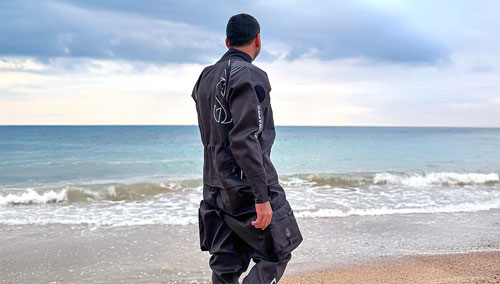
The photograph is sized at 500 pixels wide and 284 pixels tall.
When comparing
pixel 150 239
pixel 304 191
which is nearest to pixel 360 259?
pixel 150 239

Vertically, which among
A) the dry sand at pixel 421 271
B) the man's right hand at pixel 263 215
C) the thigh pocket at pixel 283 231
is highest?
the man's right hand at pixel 263 215

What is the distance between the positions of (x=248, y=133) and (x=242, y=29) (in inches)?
25.4

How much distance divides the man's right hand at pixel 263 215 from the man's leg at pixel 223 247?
29cm

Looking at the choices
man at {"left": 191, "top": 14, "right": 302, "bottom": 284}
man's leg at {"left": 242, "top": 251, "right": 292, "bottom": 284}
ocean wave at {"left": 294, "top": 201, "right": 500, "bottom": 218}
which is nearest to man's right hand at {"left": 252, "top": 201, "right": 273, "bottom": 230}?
man at {"left": 191, "top": 14, "right": 302, "bottom": 284}

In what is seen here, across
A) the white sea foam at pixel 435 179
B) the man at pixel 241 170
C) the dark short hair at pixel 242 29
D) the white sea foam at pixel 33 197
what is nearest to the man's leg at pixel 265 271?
the man at pixel 241 170

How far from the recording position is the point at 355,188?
13.1 metres

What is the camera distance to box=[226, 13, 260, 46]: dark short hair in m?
2.58

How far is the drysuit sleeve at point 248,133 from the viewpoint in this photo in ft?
7.67

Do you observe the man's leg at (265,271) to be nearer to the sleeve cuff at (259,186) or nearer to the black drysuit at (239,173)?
the black drysuit at (239,173)

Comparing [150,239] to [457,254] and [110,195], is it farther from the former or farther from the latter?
[110,195]

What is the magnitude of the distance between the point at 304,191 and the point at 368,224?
431 centimetres

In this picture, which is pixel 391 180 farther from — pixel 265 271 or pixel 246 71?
pixel 246 71

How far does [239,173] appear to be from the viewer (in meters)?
2.49

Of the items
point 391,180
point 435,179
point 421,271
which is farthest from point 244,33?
point 435,179
